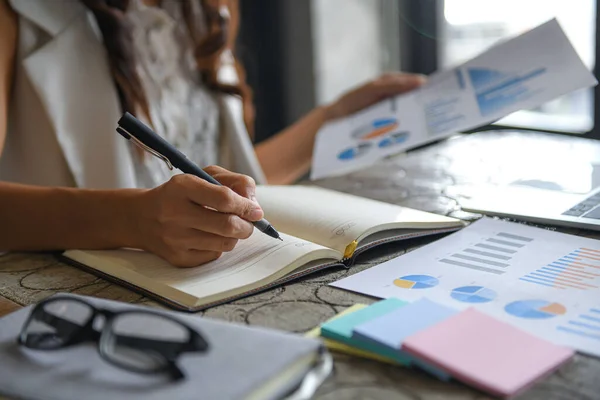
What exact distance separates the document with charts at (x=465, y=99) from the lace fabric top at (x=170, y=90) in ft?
0.91

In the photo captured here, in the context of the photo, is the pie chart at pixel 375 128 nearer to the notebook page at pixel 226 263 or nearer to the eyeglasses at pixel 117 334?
the notebook page at pixel 226 263

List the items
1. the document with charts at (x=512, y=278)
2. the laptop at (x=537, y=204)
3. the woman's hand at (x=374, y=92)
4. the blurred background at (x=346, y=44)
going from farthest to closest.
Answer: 1. the blurred background at (x=346, y=44)
2. the woman's hand at (x=374, y=92)
3. the laptop at (x=537, y=204)
4. the document with charts at (x=512, y=278)

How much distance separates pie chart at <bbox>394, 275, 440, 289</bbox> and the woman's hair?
697mm

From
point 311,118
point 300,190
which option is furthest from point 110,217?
point 311,118

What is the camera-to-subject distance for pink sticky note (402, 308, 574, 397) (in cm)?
49

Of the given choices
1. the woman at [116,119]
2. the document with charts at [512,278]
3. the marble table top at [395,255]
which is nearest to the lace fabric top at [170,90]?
the woman at [116,119]

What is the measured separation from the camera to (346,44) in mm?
2273

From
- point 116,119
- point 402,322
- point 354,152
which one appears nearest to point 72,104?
point 116,119

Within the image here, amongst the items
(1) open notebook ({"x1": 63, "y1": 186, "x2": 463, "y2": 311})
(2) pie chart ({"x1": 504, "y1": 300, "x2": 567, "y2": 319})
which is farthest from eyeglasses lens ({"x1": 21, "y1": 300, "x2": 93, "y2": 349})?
(2) pie chart ({"x1": 504, "y1": 300, "x2": 567, "y2": 319})

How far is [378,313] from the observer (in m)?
0.59

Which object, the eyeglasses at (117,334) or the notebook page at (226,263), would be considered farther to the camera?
the notebook page at (226,263)

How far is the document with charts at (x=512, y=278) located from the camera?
59 centimetres

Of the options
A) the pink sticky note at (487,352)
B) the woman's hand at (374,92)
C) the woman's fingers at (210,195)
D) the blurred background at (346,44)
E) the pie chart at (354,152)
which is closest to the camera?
the pink sticky note at (487,352)

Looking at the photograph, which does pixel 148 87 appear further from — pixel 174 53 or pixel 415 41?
pixel 415 41
